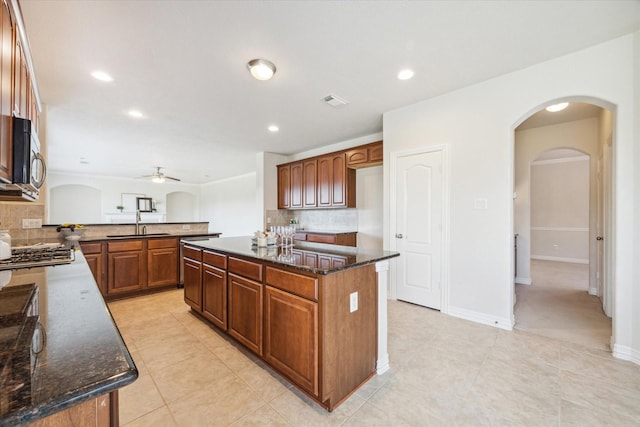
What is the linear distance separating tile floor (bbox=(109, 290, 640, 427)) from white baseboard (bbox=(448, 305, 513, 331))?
13 cm

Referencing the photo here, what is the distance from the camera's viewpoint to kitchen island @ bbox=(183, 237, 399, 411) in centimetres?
162

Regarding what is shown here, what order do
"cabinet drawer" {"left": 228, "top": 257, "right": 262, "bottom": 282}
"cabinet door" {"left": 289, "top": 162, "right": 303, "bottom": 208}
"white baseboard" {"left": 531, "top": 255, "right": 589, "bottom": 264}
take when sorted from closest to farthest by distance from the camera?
"cabinet drawer" {"left": 228, "top": 257, "right": 262, "bottom": 282} → "cabinet door" {"left": 289, "top": 162, "right": 303, "bottom": 208} → "white baseboard" {"left": 531, "top": 255, "right": 589, "bottom": 264}

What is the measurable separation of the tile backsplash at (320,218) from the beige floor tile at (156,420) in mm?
3982

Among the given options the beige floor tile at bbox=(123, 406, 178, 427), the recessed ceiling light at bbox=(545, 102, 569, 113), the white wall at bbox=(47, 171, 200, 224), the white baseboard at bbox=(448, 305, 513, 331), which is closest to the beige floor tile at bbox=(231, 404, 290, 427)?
the beige floor tile at bbox=(123, 406, 178, 427)

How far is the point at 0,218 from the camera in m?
2.94

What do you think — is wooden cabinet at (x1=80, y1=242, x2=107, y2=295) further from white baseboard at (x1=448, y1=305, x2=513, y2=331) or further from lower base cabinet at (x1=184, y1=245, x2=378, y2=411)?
white baseboard at (x1=448, y1=305, x2=513, y2=331)

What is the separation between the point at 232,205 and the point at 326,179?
557 centimetres

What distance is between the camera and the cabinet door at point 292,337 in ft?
5.41

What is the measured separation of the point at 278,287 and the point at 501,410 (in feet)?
5.30

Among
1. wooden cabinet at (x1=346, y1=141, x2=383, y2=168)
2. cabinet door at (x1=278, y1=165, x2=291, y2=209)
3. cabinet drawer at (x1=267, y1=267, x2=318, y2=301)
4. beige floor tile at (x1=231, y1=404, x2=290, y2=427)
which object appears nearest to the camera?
beige floor tile at (x1=231, y1=404, x2=290, y2=427)

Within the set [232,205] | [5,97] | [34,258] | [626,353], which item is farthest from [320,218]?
[232,205]

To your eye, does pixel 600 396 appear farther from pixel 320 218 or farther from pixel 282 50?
pixel 320 218

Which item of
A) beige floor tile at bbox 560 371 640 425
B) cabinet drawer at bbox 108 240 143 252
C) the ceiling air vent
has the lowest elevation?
beige floor tile at bbox 560 371 640 425

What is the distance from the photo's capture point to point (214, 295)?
8.72 ft
